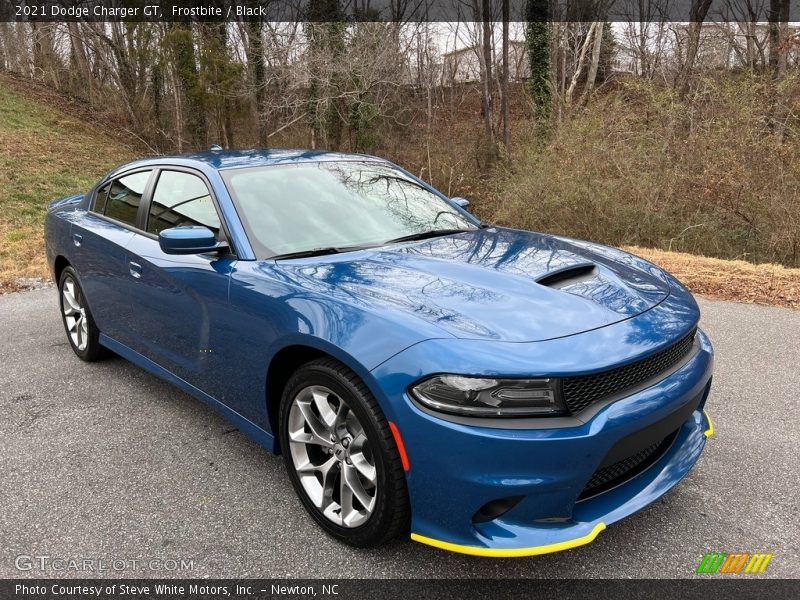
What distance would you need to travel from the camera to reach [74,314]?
473 centimetres

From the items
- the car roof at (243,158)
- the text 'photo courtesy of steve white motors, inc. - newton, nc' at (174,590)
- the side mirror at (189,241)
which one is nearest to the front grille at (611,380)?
the text 'photo courtesy of steve white motors, inc. - newton, nc' at (174,590)

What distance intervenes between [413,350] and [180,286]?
1.64m

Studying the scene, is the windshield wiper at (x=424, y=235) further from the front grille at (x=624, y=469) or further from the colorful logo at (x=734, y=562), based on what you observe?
the colorful logo at (x=734, y=562)

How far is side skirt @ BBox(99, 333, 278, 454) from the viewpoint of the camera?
2812 mm

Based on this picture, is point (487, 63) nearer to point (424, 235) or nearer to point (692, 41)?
point (692, 41)

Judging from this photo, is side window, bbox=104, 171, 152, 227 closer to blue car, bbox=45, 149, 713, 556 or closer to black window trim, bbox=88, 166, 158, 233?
black window trim, bbox=88, 166, 158, 233

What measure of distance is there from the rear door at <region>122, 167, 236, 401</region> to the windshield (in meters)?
0.20

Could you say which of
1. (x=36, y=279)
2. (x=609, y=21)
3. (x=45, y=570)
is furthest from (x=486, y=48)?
(x=45, y=570)

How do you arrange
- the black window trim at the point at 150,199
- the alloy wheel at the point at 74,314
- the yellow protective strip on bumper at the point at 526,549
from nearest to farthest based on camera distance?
the yellow protective strip on bumper at the point at 526,549 < the black window trim at the point at 150,199 < the alloy wheel at the point at 74,314

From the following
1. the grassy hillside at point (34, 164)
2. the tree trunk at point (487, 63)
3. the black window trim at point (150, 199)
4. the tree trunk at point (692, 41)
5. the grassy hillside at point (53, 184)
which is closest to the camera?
the black window trim at point (150, 199)

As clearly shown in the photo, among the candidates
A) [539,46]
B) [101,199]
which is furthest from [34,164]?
[539,46]

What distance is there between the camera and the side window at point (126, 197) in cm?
393

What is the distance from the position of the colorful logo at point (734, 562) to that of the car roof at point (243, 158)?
115 inches

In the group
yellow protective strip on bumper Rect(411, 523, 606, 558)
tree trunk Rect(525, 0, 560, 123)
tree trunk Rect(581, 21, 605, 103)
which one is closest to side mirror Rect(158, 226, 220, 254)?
yellow protective strip on bumper Rect(411, 523, 606, 558)
